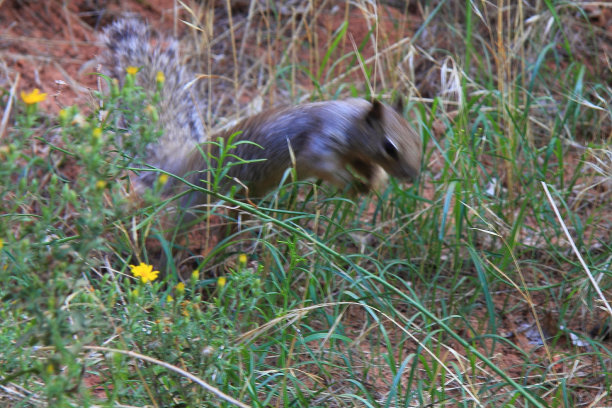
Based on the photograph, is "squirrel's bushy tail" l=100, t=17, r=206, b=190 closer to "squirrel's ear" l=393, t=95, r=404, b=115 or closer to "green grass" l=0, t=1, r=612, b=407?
"green grass" l=0, t=1, r=612, b=407

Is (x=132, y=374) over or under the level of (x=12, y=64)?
under

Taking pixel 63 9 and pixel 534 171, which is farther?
pixel 63 9

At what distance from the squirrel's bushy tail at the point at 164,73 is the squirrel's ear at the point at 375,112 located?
919mm

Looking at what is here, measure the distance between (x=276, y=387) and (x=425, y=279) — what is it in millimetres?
1179

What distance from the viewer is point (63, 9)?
454 centimetres

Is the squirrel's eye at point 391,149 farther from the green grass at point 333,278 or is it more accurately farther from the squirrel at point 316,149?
the green grass at point 333,278

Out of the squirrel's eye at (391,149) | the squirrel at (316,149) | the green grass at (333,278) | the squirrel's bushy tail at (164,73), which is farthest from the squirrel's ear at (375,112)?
the squirrel's bushy tail at (164,73)

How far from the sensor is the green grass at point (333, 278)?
157 centimetres

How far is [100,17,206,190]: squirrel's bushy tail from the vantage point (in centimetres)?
350

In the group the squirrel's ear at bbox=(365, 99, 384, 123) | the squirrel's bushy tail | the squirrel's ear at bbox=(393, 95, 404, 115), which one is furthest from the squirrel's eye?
the squirrel's bushy tail

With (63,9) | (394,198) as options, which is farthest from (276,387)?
(63,9)

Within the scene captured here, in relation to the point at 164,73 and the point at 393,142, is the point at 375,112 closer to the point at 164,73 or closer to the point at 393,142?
the point at 393,142

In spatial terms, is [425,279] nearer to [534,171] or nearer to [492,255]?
[492,255]

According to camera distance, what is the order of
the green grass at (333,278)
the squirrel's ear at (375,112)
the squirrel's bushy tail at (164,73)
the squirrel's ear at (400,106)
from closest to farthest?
the green grass at (333,278) < the squirrel's ear at (375,112) < the squirrel's ear at (400,106) < the squirrel's bushy tail at (164,73)
